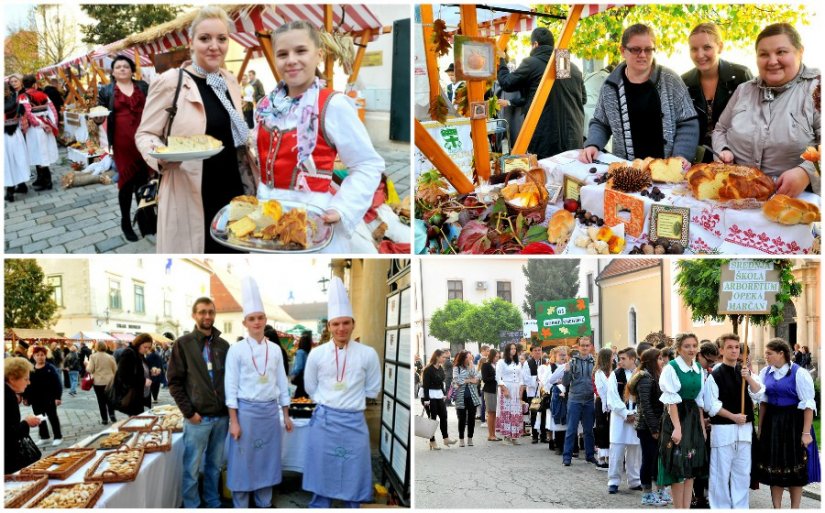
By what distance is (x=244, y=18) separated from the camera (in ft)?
13.9

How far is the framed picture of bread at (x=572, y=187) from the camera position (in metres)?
4.77

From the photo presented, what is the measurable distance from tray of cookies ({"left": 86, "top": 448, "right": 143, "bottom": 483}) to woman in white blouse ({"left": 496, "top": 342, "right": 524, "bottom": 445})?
7.84ft

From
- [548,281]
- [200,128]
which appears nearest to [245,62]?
Result: [200,128]

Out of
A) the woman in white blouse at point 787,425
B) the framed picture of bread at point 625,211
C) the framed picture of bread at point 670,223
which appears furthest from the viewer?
the woman in white blouse at point 787,425

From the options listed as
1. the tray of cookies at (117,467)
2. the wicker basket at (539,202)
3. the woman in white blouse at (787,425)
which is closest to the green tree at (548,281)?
the wicker basket at (539,202)

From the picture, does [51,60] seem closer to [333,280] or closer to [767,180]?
[333,280]

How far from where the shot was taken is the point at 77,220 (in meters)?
4.52

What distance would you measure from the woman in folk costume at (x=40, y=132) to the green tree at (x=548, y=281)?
3.05m

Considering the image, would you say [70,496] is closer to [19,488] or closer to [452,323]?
[19,488]

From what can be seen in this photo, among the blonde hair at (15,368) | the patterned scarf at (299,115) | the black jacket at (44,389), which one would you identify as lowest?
the black jacket at (44,389)

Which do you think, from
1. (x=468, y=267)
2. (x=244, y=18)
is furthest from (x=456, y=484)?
(x=244, y=18)

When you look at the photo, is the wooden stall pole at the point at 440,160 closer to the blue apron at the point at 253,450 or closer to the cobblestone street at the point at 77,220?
the cobblestone street at the point at 77,220

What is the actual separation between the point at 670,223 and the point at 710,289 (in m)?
0.56

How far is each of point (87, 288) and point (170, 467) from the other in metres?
1.18
